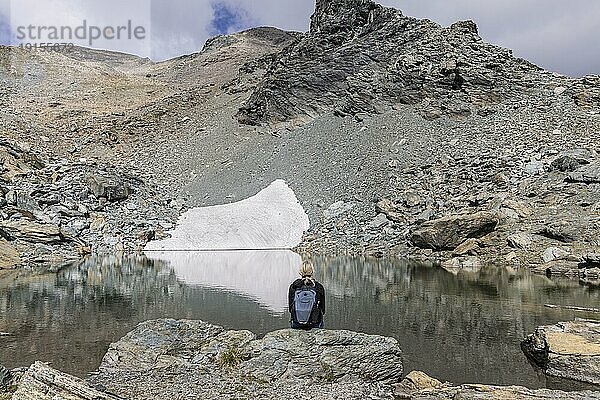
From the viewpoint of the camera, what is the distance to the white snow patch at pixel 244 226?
3712 cm

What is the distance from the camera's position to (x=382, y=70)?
174ft

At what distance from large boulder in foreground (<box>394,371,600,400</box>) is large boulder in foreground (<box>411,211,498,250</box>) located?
2198 centimetres

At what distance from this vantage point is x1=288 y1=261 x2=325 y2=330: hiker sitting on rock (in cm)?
929

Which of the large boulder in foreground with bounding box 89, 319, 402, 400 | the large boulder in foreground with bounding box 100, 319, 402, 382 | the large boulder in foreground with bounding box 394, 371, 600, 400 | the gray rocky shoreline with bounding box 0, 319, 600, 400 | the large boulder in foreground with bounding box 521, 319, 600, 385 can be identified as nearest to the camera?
the large boulder in foreground with bounding box 394, 371, 600, 400

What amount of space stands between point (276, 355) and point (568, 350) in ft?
17.8

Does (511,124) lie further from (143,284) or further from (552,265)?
(143,284)

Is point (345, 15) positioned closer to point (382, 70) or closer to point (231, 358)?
point (382, 70)

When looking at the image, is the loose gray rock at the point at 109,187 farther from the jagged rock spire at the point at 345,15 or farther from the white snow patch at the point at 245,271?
the jagged rock spire at the point at 345,15

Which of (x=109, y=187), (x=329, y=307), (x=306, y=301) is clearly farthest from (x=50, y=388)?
(x=109, y=187)

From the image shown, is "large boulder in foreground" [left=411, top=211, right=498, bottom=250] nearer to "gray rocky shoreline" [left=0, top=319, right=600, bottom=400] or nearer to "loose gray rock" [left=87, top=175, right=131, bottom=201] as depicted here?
"gray rocky shoreline" [left=0, top=319, right=600, bottom=400]

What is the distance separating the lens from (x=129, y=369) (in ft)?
30.0

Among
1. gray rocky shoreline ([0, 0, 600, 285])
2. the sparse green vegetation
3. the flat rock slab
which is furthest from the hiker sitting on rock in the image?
gray rocky shoreline ([0, 0, 600, 285])

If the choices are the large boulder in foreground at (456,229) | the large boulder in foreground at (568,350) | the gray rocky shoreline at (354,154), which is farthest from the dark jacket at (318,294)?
the large boulder in foreground at (456,229)

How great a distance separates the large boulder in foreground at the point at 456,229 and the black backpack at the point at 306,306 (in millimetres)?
21710
